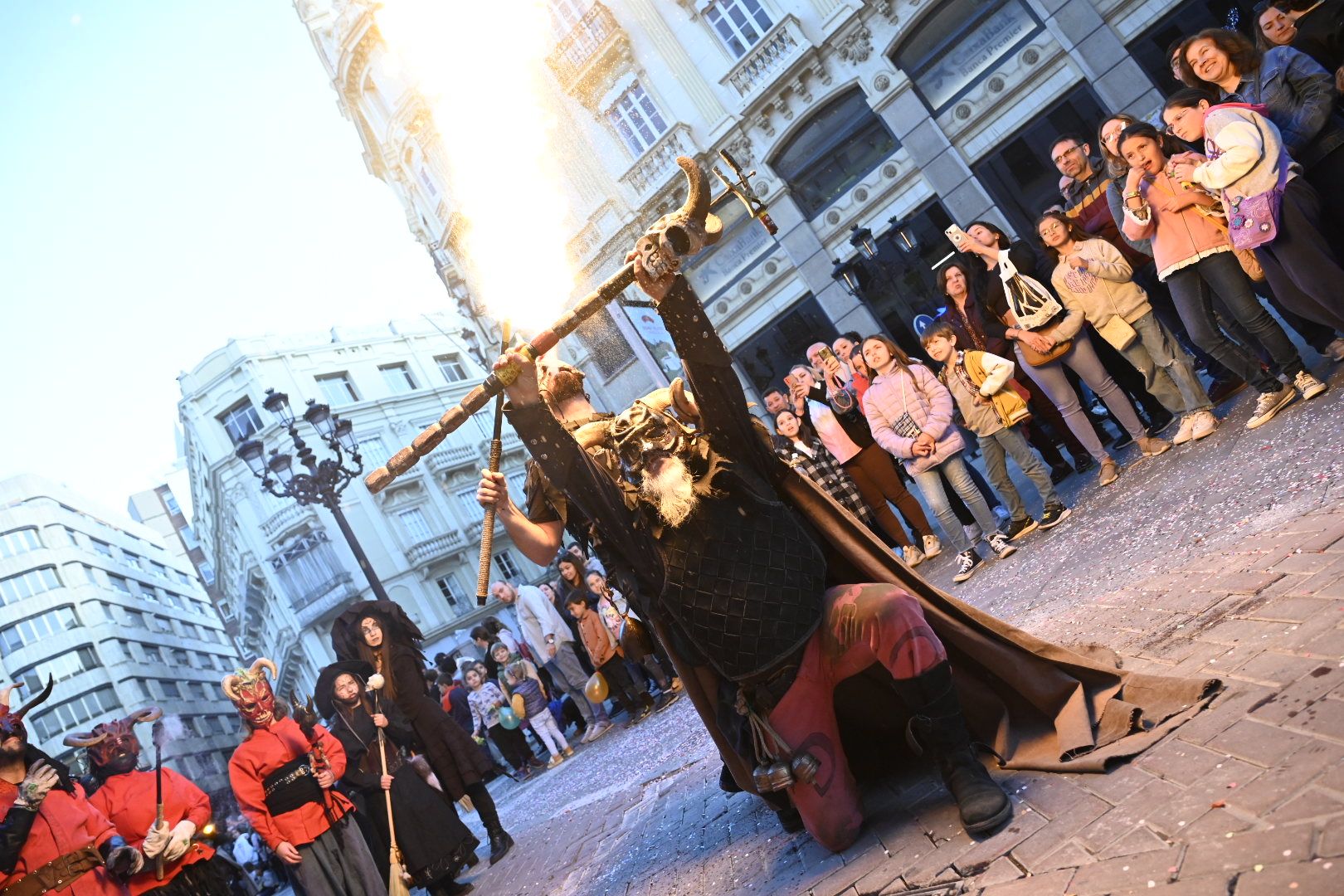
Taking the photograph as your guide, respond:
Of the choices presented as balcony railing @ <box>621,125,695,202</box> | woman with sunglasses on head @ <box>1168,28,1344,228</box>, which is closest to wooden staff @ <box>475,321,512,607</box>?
woman with sunglasses on head @ <box>1168,28,1344,228</box>

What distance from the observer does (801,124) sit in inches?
768

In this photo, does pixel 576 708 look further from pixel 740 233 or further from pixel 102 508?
pixel 102 508

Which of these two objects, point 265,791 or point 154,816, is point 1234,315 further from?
point 154,816

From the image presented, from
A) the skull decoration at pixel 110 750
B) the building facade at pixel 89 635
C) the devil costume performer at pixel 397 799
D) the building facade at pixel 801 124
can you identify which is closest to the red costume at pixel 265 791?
the devil costume performer at pixel 397 799

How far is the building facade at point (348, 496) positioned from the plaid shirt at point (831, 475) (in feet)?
115

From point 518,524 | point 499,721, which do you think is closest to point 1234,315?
point 518,524

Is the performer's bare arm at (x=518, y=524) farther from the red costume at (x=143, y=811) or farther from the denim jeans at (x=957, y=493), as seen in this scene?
the denim jeans at (x=957, y=493)

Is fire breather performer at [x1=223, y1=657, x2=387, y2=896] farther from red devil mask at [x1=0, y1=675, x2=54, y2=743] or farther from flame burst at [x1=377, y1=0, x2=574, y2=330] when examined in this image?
flame burst at [x1=377, y1=0, x2=574, y2=330]

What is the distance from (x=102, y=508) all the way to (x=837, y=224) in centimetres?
7691

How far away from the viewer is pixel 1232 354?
6176 millimetres

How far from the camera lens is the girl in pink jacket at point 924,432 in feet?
24.6

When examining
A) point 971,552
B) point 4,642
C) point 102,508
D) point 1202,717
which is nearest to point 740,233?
point 971,552

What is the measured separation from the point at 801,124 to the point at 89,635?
59009mm

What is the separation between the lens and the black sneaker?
6.99 m
